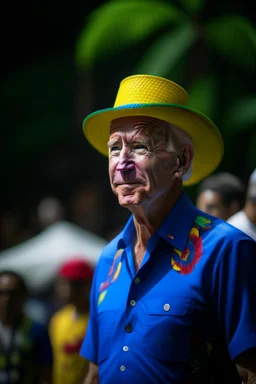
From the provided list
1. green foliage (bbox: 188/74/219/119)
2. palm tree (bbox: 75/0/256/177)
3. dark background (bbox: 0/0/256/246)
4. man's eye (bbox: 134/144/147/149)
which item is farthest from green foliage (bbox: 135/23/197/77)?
man's eye (bbox: 134/144/147/149)

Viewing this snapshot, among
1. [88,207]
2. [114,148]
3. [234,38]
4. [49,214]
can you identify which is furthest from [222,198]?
[88,207]

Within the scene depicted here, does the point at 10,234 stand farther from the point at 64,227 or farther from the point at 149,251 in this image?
the point at 149,251

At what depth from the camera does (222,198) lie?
473 cm

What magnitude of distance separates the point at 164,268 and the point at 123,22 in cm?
650

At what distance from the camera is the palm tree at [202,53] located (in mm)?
8172

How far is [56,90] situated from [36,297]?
204 inches

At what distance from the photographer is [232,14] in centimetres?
856

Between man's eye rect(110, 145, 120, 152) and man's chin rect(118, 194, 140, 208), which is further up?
man's eye rect(110, 145, 120, 152)

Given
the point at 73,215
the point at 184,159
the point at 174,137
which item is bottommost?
the point at 73,215

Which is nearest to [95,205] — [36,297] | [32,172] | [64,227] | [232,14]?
[32,172]

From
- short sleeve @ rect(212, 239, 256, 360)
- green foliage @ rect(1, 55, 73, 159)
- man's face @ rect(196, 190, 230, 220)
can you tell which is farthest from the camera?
green foliage @ rect(1, 55, 73, 159)

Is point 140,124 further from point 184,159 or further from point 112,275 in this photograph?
point 112,275

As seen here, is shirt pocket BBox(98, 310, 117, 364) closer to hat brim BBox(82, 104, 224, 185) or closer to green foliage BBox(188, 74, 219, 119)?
hat brim BBox(82, 104, 224, 185)

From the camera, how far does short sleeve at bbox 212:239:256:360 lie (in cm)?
271
